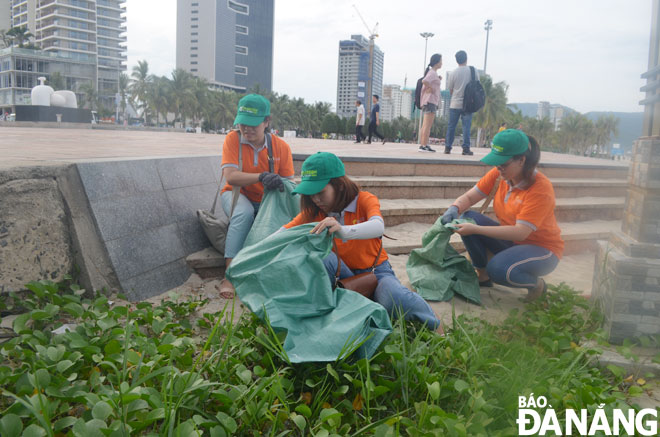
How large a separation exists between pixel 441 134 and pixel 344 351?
226 feet

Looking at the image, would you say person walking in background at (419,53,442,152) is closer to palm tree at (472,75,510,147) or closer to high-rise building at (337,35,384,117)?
palm tree at (472,75,510,147)

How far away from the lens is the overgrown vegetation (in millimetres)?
1790

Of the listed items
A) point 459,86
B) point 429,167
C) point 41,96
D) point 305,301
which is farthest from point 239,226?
point 41,96

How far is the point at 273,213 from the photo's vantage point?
11.8ft

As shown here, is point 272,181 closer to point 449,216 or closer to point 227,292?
point 227,292

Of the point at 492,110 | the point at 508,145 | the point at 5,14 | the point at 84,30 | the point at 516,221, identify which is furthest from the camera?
the point at 5,14

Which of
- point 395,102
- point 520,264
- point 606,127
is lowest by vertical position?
point 520,264

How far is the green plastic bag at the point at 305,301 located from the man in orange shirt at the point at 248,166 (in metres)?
1.08

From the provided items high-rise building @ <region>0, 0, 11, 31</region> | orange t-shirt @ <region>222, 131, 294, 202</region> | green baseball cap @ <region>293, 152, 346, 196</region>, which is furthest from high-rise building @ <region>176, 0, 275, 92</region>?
green baseball cap @ <region>293, 152, 346, 196</region>

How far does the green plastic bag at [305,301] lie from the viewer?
2213mm

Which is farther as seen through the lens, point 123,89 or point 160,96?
point 123,89

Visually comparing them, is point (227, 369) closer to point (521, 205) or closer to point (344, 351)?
point (344, 351)

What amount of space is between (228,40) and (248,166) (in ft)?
346

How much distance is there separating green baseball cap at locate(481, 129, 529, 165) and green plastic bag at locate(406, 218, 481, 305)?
0.52 metres
